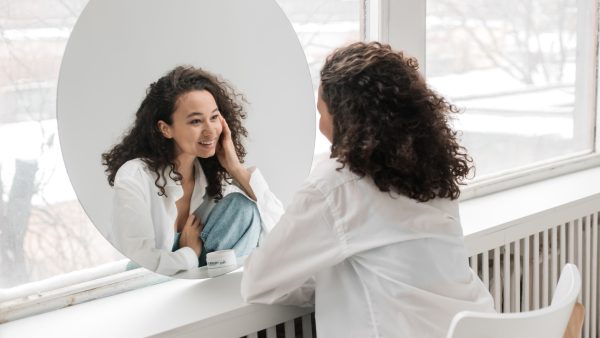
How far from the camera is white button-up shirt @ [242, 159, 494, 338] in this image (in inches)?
53.9

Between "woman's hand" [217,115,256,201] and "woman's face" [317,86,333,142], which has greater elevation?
"woman's face" [317,86,333,142]

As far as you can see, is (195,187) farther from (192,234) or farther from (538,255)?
(538,255)

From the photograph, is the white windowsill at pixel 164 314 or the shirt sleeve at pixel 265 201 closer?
the white windowsill at pixel 164 314

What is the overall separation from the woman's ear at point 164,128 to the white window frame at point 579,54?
73cm

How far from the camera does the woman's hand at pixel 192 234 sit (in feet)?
4.90

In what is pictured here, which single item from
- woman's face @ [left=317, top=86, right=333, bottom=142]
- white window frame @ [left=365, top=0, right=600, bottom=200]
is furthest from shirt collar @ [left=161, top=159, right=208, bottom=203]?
white window frame @ [left=365, top=0, right=600, bottom=200]

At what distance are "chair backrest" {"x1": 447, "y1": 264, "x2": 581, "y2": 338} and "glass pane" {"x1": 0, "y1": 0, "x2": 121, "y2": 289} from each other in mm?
740

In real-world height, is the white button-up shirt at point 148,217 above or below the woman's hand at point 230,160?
below

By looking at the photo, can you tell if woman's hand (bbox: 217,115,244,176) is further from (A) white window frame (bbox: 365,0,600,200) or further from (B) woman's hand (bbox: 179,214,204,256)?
(A) white window frame (bbox: 365,0,600,200)

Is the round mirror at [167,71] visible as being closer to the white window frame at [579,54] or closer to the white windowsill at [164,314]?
the white windowsill at [164,314]

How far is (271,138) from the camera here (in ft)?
5.29

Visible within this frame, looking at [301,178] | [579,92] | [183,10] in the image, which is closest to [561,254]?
[579,92]

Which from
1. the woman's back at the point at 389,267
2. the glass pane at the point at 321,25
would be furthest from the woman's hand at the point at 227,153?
the glass pane at the point at 321,25

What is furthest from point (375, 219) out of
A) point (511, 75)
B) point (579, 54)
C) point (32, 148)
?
point (579, 54)
